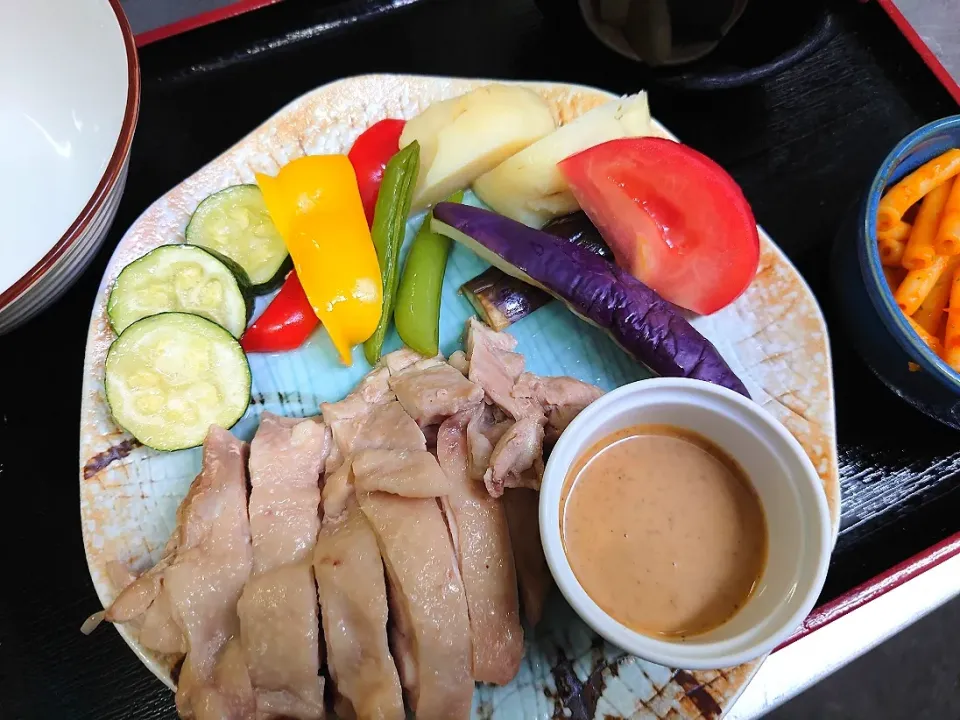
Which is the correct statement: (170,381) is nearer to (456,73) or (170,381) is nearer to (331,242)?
(331,242)

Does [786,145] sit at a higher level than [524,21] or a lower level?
lower

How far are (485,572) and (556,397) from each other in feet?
1.83

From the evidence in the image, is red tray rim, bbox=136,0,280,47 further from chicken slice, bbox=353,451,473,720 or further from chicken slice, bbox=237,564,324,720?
chicken slice, bbox=237,564,324,720

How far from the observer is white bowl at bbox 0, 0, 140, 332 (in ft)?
8.20

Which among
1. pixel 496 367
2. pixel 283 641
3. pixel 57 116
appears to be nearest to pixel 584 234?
pixel 496 367

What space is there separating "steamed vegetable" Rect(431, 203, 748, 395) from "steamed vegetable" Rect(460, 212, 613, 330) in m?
0.06

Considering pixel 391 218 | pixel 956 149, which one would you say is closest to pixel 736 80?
pixel 956 149

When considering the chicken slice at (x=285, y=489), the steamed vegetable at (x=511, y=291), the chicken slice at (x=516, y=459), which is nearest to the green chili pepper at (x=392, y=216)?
→ the steamed vegetable at (x=511, y=291)

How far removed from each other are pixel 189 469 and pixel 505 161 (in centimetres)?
157

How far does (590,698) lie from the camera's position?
1976mm

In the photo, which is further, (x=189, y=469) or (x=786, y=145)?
(x=786, y=145)

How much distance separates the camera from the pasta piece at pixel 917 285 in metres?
2.22

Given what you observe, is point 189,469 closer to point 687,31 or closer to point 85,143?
point 85,143

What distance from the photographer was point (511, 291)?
239 cm
